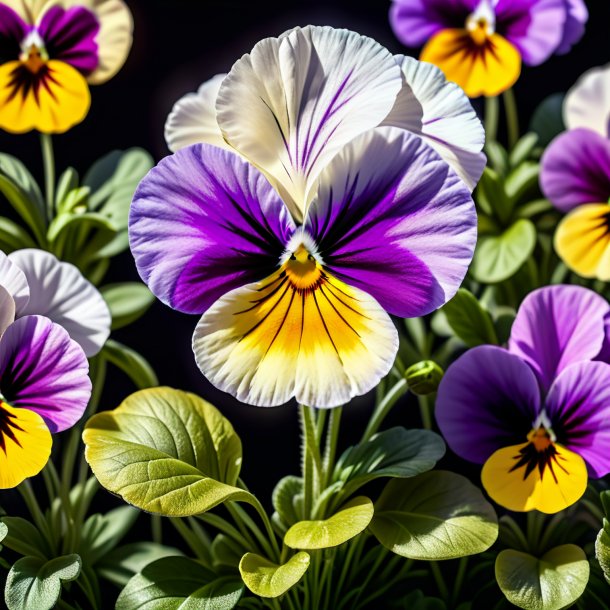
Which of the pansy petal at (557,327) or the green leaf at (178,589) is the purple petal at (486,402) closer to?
the pansy petal at (557,327)

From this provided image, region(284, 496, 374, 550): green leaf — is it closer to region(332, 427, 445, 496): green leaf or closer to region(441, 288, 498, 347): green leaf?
region(332, 427, 445, 496): green leaf

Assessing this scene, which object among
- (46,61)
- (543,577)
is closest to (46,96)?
(46,61)

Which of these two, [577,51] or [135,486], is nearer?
[135,486]

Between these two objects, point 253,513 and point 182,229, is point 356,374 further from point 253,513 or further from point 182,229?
point 253,513

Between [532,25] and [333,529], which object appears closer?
[333,529]

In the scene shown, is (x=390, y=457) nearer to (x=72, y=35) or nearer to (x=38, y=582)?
(x=38, y=582)

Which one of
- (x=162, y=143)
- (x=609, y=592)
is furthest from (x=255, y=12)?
(x=609, y=592)

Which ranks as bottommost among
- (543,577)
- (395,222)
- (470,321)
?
(543,577)
